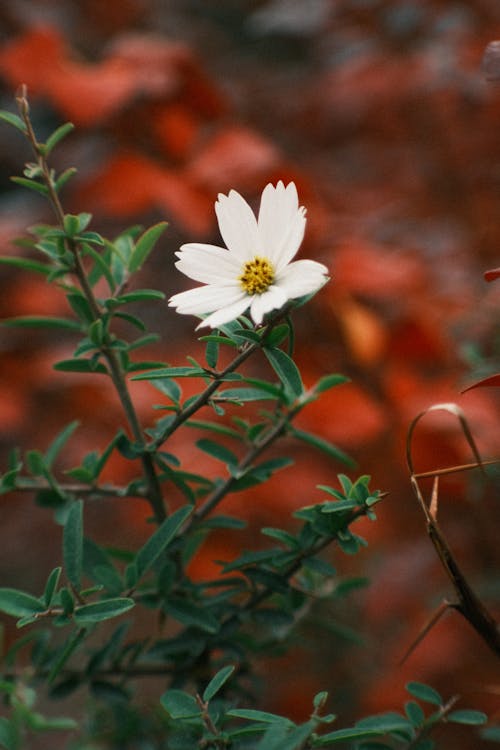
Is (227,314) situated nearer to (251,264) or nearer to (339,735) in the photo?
(251,264)

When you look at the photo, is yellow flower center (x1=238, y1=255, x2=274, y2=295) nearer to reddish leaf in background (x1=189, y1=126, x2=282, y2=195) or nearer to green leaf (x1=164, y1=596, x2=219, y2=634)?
green leaf (x1=164, y1=596, x2=219, y2=634)

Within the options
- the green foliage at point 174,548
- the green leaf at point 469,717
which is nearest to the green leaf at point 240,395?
the green foliage at point 174,548

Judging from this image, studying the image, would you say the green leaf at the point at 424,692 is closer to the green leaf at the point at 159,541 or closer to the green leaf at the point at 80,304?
the green leaf at the point at 159,541

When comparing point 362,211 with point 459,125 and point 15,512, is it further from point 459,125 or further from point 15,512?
point 15,512

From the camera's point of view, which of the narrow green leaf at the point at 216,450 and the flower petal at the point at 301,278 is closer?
the flower petal at the point at 301,278

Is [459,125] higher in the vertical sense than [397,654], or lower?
higher

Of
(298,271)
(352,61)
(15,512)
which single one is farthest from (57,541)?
(298,271)

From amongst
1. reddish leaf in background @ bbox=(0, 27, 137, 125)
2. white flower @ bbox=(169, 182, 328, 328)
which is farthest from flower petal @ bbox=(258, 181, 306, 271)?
reddish leaf in background @ bbox=(0, 27, 137, 125)
